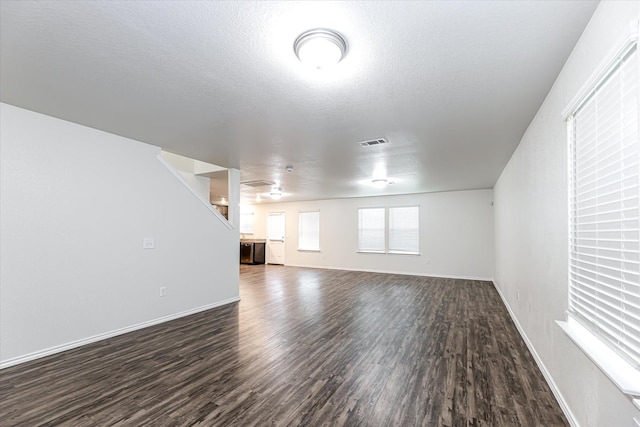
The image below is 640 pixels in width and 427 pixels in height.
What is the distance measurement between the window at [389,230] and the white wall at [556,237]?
15.0ft

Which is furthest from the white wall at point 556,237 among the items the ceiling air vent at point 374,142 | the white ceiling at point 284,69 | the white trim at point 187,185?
the white trim at point 187,185

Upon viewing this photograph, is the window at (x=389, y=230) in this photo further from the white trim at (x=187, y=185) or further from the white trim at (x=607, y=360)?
the white trim at (x=607, y=360)

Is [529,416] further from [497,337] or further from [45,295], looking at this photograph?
[45,295]

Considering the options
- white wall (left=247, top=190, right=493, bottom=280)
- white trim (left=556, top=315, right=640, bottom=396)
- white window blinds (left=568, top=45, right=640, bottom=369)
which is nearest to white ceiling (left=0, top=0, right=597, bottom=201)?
white window blinds (left=568, top=45, right=640, bottom=369)

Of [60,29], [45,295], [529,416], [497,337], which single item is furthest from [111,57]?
Answer: [497,337]

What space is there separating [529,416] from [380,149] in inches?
121

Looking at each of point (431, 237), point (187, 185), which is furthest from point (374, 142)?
point (431, 237)

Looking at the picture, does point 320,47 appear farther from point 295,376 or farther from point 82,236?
point 82,236

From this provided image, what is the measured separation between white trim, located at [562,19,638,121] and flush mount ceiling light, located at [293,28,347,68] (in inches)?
51.0

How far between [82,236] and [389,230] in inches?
287

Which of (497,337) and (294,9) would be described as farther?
(497,337)

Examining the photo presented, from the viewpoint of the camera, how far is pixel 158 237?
4.04m

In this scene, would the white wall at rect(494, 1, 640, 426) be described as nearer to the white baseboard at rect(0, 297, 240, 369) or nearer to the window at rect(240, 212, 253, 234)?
the white baseboard at rect(0, 297, 240, 369)

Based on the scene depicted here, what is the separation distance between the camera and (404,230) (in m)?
8.58
